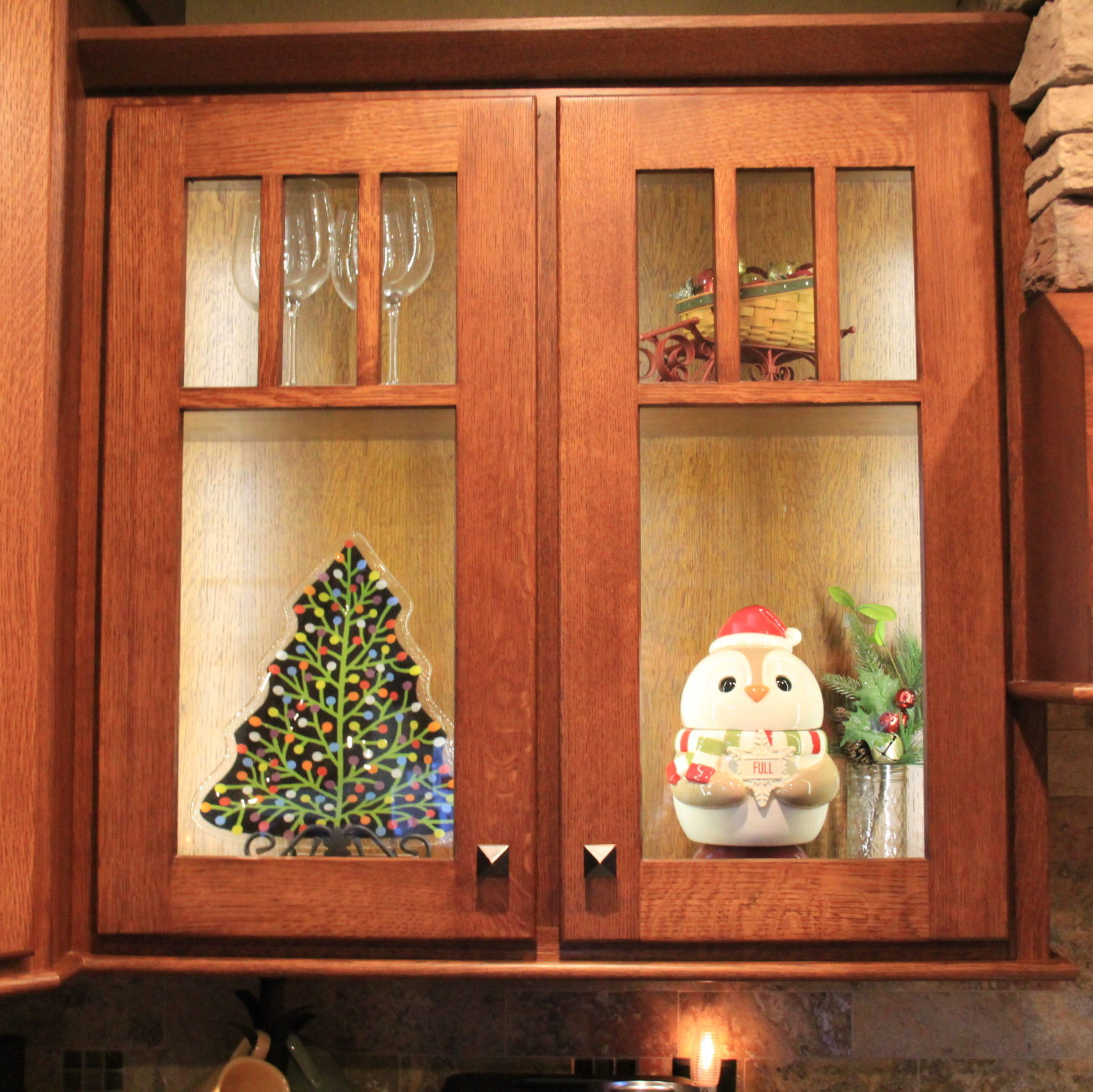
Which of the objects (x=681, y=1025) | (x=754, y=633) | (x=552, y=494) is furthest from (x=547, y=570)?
(x=681, y=1025)

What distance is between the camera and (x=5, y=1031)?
1.45 meters

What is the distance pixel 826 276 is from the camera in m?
1.13

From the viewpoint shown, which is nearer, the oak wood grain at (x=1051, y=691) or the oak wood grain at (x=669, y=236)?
the oak wood grain at (x=1051, y=691)

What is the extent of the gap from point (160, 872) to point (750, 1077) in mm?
792

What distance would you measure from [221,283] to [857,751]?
0.82 meters

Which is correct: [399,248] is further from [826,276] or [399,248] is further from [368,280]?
[826,276]

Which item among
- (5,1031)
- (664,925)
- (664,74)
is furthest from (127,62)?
(5,1031)

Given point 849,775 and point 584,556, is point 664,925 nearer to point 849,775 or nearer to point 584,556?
point 849,775

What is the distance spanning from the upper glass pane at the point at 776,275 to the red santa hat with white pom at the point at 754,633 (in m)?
0.24

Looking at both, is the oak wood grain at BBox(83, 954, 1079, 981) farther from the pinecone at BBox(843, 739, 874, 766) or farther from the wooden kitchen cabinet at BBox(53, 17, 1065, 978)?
the pinecone at BBox(843, 739, 874, 766)

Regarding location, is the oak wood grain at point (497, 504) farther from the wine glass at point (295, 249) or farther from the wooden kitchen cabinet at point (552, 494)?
the wine glass at point (295, 249)

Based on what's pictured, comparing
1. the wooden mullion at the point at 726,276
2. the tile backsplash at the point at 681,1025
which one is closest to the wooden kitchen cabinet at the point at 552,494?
the wooden mullion at the point at 726,276

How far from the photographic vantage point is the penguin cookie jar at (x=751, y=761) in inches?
43.7

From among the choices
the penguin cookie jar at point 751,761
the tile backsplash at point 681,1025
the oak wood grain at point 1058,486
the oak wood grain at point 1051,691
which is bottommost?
the tile backsplash at point 681,1025
